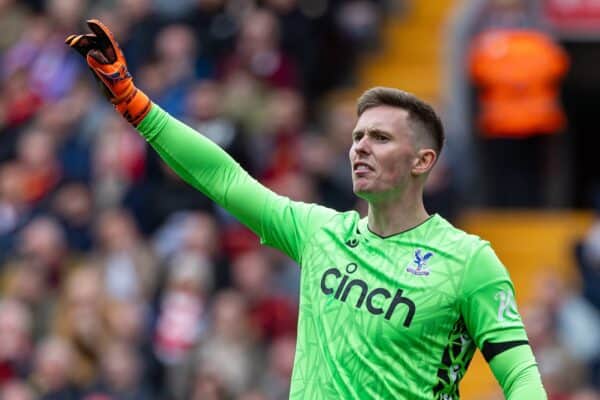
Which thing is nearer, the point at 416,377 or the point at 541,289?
the point at 416,377

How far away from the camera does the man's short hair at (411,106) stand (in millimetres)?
5934

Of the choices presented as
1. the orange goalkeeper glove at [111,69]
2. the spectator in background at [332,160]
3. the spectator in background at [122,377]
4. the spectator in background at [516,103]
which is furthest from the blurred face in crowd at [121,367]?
the orange goalkeeper glove at [111,69]

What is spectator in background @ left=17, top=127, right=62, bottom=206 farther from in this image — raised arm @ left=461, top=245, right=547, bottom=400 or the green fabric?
the green fabric

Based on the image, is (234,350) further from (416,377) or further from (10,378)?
(416,377)

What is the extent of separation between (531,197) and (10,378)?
14.6 ft

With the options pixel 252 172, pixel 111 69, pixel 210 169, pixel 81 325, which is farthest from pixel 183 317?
pixel 111 69

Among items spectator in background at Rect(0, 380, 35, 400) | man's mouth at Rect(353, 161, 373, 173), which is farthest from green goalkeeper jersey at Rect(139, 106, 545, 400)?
spectator in background at Rect(0, 380, 35, 400)

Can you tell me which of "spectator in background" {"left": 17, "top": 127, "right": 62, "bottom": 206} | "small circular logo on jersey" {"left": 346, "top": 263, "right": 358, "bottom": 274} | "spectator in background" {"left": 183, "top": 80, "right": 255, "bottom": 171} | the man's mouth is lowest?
"small circular logo on jersey" {"left": 346, "top": 263, "right": 358, "bottom": 274}

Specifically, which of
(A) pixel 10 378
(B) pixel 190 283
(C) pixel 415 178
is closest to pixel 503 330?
(C) pixel 415 178

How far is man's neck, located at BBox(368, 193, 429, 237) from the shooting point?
5965 mm

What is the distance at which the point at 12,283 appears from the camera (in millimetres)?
13742

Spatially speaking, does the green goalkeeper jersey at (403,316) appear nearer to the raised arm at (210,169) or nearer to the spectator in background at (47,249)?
the raised arm at (210,169)

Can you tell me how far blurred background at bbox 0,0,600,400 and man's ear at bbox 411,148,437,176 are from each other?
491 cm

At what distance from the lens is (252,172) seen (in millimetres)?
12906
